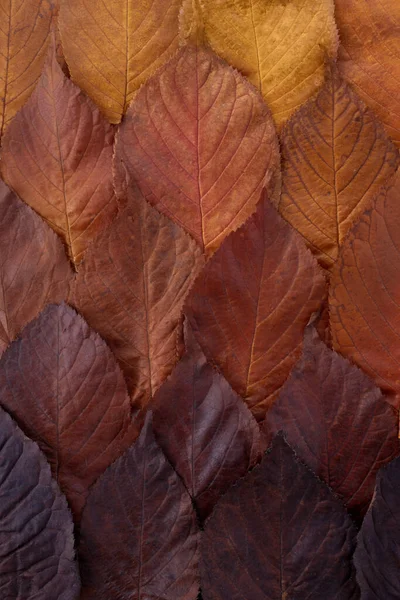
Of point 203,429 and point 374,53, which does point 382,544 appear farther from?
point 374,53

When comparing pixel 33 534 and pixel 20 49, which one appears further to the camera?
pixel 20 49

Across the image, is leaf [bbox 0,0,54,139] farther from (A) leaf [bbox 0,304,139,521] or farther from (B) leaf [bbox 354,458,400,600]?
(B) leaf [bbox 354,458,400,600]

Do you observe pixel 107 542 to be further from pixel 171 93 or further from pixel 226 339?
pixel 171 93

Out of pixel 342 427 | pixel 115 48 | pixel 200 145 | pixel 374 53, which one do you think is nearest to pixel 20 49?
pixel 115 48

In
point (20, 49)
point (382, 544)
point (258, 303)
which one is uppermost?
point (20, 49)

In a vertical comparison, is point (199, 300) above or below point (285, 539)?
above

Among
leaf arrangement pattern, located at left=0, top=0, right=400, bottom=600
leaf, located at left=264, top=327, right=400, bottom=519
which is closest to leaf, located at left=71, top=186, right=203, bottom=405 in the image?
leaf arrangement pattern, located at left=0, top=0, right=400, bottom=600

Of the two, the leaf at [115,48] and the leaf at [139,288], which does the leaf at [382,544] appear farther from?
the leaf at [115,48]
